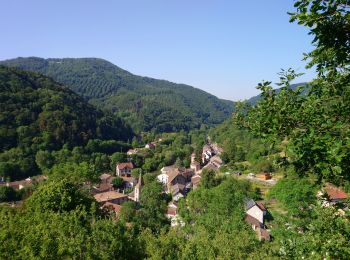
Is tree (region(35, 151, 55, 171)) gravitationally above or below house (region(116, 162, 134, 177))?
above

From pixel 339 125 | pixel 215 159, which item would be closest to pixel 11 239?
pixel 339 125

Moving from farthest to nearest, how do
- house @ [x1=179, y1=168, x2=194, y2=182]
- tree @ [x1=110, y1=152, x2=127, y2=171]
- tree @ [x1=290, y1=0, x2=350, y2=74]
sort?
tree @ [x1=110, y1=152, x2=127, y2=171], house @ [x1=179, y1=168, x2=194, y2=182], tree @ [x1=290, y1=0, x2=350, y2=74]

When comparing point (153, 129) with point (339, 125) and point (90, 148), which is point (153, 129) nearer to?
point (90, 148)

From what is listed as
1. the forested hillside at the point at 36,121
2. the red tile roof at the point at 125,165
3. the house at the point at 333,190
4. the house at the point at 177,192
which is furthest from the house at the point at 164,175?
the house at the point at 333,190

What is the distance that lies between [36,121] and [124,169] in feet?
84.6

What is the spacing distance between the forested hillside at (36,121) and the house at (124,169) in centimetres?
1649

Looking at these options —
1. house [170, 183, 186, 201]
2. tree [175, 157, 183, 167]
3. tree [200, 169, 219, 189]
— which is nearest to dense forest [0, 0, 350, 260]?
tree [200, 169, 219, 189]

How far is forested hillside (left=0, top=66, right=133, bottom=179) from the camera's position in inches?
2650

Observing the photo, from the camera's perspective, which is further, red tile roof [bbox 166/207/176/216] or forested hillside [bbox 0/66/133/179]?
forested hillside [bbox 0/66/133/179]

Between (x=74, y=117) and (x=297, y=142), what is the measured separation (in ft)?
295

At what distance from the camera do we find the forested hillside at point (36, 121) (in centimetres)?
6731

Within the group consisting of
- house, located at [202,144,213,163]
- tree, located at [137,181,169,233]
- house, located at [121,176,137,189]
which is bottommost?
house, located at [121,176,137,189]

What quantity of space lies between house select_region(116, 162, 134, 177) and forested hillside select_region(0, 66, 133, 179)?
16486mm

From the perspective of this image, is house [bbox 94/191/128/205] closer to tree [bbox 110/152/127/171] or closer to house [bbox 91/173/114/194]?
house [bbox 91/173/114/194]
